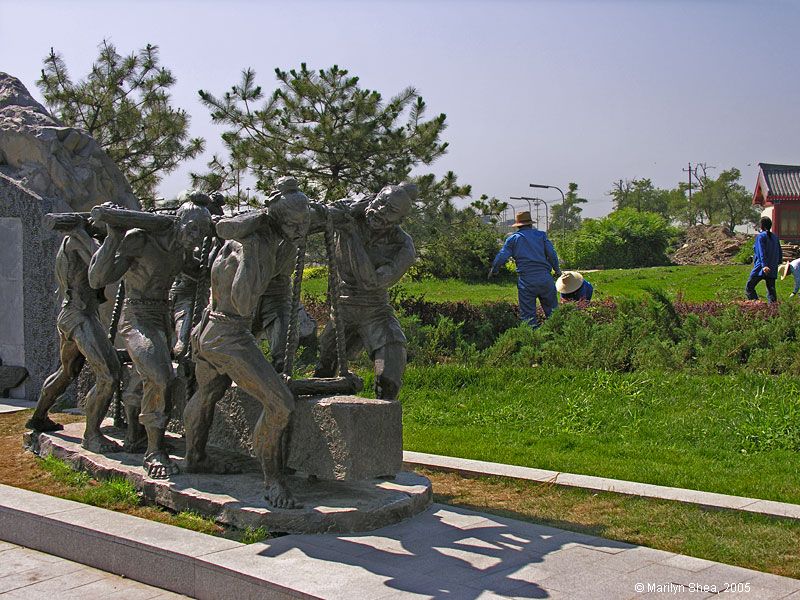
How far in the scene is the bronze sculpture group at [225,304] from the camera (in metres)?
5.49

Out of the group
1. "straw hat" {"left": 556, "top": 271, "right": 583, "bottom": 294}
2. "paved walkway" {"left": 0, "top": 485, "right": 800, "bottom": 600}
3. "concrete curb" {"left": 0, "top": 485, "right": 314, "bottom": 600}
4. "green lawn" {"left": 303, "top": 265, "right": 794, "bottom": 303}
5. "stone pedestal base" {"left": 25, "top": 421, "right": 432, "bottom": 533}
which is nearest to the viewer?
"paved walkway" {"left": 0, "top": 485, "right": 800, "bottom": 600}

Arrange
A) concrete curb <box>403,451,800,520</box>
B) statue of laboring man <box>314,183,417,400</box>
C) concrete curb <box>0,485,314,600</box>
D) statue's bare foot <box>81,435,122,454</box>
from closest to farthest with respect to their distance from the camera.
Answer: concrete curb <box>0,485,314,600</box> < concrete curb <box>403,451,800,520</box> < statue of laboring man <box>314,183,417,400</box> < statue's bare foot <box>81,435,122,454</box>

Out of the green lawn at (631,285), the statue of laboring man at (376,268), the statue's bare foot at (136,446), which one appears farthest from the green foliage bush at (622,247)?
the statue's bare foot at (136,446)

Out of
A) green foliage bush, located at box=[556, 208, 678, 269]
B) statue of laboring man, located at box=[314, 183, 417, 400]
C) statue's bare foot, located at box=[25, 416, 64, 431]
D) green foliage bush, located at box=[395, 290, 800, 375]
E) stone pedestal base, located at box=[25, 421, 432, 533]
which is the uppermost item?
green foliage bush, located at box=[556, 208, 678, 269]

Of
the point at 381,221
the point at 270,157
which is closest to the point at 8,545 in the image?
the point at 381,221

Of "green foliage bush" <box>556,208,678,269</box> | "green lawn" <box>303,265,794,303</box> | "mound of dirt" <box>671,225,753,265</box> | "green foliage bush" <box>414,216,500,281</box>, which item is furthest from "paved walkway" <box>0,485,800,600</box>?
"mound of dirt" <box>671,225,753,265</box>

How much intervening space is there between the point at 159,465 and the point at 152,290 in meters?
1.19

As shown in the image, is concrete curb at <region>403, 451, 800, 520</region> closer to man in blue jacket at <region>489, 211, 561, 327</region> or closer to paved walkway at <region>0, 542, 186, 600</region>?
paved walkway at <region>0, 542, 186, 600</region>

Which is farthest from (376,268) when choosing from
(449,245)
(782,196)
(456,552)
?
(782,196)

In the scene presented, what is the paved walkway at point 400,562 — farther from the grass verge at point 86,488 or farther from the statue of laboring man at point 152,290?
the statue of laboring man at point 152,290

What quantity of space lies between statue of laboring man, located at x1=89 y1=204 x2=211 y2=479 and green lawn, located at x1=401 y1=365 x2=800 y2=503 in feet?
7.85

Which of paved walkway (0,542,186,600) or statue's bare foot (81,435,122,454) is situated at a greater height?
statue's bare foot (81,435,122,454)

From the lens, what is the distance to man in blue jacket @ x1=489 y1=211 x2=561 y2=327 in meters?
12.9

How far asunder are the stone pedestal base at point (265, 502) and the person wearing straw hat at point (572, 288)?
326 inches
